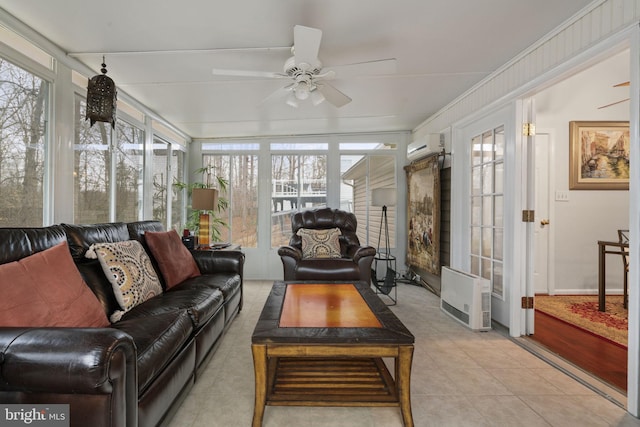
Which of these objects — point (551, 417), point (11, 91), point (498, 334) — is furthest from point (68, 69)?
point (498, 334)

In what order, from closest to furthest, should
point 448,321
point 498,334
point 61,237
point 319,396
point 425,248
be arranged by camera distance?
point 319,396 < point 61,237 < point 498,334 < point 448,321 < point 425,248

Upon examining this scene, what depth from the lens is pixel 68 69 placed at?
2.50 meters

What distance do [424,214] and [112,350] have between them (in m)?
3.88

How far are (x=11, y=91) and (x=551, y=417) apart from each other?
395 cm

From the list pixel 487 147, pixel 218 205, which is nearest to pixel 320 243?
pixel 218 205

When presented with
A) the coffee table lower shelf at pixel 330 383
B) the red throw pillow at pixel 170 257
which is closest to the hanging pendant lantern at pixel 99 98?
the red throw pillow at pixel 170 257

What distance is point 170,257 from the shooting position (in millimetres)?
2564

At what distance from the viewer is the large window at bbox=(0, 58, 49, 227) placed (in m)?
2.02

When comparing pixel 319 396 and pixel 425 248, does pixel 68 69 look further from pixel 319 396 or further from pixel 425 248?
pixel 425 248

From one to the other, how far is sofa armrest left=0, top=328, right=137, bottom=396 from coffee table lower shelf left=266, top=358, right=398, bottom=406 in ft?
Result: 2.89

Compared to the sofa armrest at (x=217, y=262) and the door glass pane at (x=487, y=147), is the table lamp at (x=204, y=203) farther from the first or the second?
the door glass pane at (x=487, y=147)

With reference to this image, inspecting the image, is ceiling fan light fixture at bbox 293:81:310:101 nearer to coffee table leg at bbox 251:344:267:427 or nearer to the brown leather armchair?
the brown leather armchair

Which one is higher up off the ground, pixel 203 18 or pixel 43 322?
pixel 203 18

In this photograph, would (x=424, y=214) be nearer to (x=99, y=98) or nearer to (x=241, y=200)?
(x=241, y=200)
